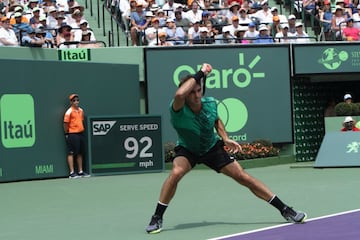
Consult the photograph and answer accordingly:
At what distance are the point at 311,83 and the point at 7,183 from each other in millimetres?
10396

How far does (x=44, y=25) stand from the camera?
21.4 meters

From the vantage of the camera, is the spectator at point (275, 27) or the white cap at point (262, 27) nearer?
the white cap at point (262, 27)

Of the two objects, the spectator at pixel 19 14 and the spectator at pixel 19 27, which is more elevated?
the spectator at pixel 19 14

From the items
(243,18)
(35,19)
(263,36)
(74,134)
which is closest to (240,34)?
(263,36)

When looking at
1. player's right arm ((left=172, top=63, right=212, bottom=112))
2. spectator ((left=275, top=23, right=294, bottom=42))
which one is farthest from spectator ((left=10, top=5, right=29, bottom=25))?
player's right arm ((left=172, top=63, right=212, bottom=112))

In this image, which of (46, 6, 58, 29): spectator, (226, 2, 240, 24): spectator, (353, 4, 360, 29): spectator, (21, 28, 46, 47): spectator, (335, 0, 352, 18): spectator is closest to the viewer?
(21, 28, 46, 47): spectator

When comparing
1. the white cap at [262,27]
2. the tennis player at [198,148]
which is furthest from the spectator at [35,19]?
the tennis player at [198,148]

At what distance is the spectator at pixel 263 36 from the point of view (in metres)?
22.7

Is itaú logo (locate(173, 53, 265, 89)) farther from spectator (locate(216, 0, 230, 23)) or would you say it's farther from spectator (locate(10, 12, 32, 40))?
spectator (locate(10, 12, 32, 40))

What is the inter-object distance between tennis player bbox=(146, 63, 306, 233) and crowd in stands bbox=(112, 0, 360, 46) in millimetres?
12487

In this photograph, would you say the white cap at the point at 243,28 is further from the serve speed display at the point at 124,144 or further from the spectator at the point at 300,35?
the serve speed display at the point at 124,144

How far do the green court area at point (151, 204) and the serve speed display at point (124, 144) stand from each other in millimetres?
734

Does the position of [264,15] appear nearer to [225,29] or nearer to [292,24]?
[292,24]

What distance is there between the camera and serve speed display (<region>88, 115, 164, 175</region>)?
19.0m
